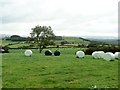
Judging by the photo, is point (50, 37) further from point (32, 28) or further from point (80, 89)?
point (80, 89)

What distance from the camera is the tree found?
282 feet

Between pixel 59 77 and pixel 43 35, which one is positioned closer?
pixel 59 77

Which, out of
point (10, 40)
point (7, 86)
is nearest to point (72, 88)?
point (7, 86)

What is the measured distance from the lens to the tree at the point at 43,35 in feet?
282

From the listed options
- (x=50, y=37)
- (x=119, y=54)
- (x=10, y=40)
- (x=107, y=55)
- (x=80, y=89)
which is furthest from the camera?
(x=10, y=40)

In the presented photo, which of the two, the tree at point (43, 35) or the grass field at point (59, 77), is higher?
the tree at point (43, 35)

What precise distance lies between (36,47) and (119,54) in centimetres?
4632

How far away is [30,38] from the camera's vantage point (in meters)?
88.4

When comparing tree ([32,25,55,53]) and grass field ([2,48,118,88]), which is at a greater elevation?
tree ([32,25,55,53])

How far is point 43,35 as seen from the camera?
86.6 m

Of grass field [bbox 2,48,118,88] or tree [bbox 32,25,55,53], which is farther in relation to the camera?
tree [bbox 32,25,55,53]

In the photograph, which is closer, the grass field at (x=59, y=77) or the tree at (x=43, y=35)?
the grass field at (x=59, y=77)

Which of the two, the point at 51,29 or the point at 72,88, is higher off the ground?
the point at 51,29

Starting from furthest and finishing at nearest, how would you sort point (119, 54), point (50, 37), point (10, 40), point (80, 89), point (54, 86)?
point (10, 40) < point (50, 37) < point (119, 54) < point (54, 86) < point (80, 89)
